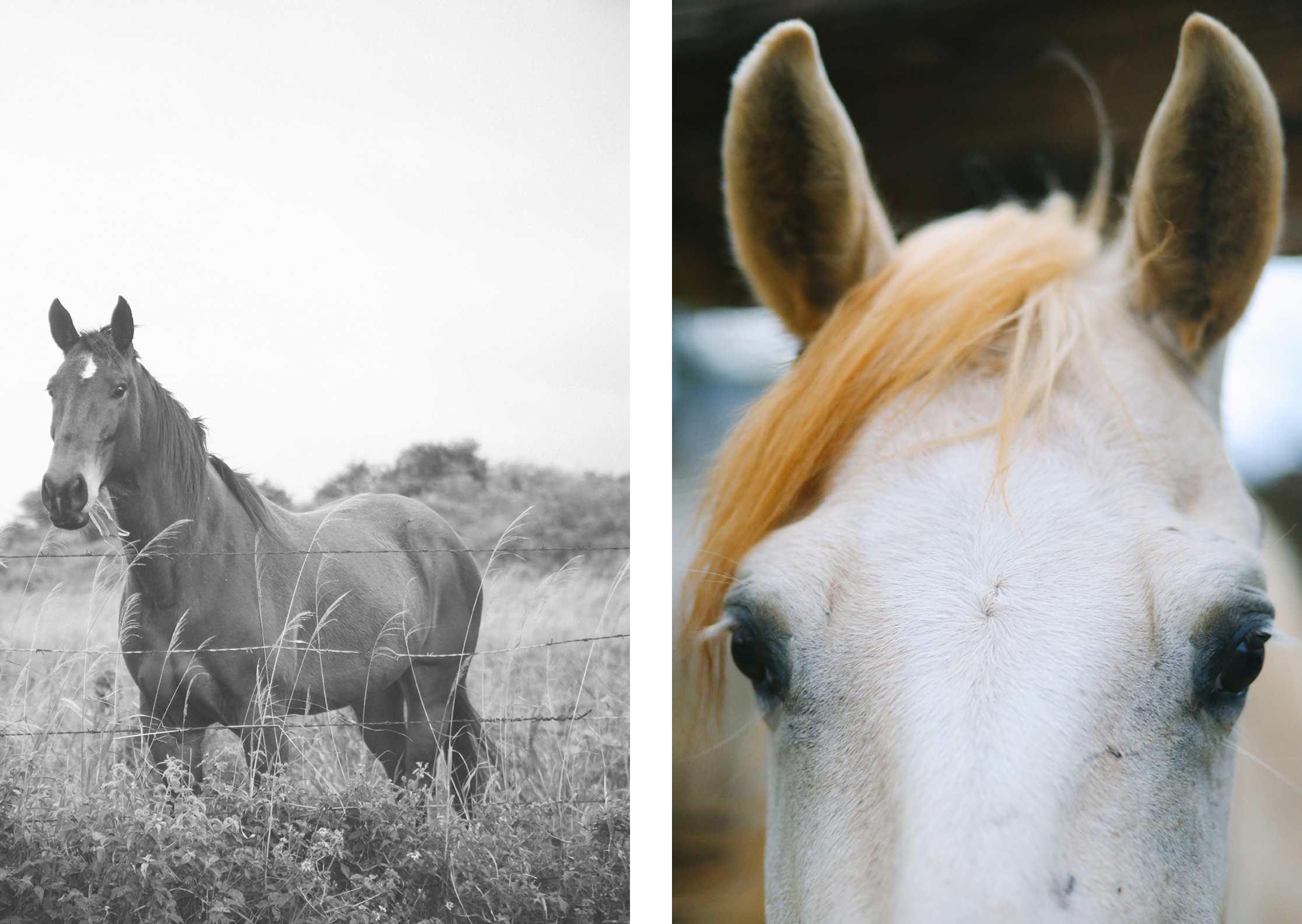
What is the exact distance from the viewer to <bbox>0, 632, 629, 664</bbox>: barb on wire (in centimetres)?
174

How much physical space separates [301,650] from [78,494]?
0.55m

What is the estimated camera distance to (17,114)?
179cm

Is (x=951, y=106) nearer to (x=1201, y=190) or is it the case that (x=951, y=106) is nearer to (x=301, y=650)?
(x=1201, y=190)

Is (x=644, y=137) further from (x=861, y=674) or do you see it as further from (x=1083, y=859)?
(x=1083, y=859)

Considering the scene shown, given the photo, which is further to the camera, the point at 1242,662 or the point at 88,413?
the point at 88,413

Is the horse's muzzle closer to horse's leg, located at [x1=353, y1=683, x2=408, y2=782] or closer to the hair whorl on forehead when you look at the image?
horse's leg, located at [x1=353, y1=683, x2=408, y2=782]

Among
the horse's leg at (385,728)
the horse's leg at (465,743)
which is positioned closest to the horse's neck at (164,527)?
the horse's leg at (385,728)

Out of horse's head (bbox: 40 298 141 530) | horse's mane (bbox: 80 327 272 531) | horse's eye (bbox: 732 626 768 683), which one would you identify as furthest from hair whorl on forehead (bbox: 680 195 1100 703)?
horse's head (bbox: 40 298 141 530)

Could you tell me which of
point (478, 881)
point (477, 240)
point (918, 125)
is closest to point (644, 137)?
point (477, 240)

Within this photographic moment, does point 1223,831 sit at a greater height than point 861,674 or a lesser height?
lesser

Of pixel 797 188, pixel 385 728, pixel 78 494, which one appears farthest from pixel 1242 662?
pixel 78 494

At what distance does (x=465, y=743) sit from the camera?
1.83 m

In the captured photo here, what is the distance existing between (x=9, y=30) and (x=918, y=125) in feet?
6.11

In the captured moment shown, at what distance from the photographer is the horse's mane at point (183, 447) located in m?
1.78
